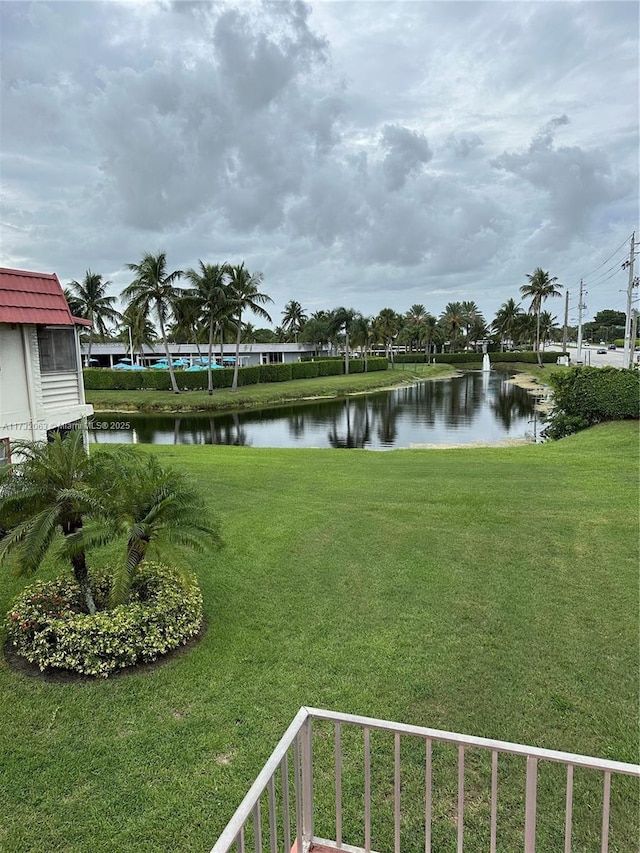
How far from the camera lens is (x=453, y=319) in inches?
3639

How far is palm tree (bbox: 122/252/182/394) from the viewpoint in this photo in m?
39.6

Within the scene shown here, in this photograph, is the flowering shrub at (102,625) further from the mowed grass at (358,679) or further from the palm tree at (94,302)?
the palm tree at (94,302)

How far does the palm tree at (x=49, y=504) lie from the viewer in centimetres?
512

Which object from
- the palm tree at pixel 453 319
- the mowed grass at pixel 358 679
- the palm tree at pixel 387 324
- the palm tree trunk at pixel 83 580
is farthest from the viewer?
the palm tree at pixel 453 319

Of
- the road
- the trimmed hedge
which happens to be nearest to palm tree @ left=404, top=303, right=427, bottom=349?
the road

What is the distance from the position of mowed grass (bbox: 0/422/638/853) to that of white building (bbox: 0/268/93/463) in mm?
2562

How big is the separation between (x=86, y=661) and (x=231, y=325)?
138 feet

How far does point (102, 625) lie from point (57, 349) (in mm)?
5988

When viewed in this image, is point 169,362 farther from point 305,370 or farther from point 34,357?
point 34,357

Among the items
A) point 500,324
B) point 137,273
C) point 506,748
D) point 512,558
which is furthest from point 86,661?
point 500,324

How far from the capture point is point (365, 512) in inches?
397

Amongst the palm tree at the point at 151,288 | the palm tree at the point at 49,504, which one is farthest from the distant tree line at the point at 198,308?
the palm tree at the point at 49,504

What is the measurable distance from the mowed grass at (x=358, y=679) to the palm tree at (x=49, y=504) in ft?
3.63

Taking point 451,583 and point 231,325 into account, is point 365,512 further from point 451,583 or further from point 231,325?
point 231,325
